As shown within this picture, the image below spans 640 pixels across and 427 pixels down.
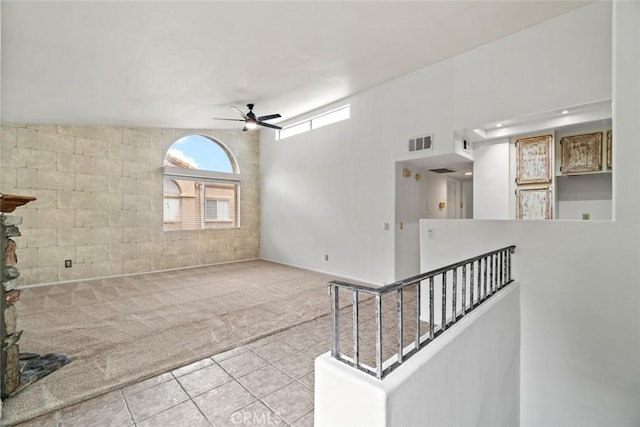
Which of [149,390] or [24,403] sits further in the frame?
[149,390]

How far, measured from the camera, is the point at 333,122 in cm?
601

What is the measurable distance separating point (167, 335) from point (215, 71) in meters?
3.23

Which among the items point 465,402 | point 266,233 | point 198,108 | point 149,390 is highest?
point 198,108

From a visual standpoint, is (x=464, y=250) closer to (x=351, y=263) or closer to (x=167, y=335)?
(x=351, y=263)

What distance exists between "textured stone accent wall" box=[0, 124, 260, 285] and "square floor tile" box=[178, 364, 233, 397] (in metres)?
4.51

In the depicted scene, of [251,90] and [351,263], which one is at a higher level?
[251,90]

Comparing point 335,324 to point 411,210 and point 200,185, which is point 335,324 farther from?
point 200,185

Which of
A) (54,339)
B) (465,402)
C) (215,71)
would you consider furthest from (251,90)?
(465,402)

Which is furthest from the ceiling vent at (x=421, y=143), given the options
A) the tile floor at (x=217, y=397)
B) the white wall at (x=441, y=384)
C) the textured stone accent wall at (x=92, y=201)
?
the textured stone accent wall at (x=92, y=201)

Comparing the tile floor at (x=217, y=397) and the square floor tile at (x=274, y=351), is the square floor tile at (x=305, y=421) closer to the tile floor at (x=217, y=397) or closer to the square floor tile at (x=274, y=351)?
the tile floor at (x=217, y=397)

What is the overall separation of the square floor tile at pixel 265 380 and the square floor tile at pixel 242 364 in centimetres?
7

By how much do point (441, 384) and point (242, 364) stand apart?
1.73 meters

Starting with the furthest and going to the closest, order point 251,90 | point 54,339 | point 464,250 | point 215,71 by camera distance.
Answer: point 251,90
point 215,71
point 464,250
point 54,339

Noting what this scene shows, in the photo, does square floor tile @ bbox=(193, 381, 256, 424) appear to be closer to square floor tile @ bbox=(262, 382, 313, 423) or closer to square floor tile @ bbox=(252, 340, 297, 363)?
square floor tile @ bbox=(262, 382, 313, 423)
